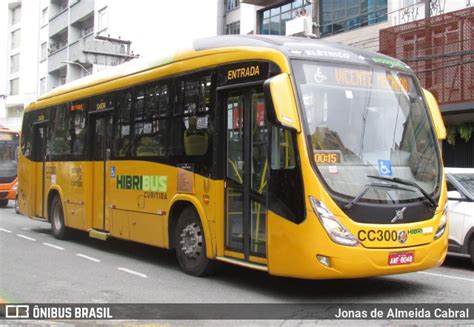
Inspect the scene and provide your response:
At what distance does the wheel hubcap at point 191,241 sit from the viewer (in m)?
8.52

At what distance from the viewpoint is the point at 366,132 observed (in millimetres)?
7191

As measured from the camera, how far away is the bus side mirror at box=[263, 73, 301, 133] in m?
6.74

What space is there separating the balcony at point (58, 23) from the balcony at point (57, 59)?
2.00 meters

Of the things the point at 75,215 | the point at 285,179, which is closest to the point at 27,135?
the point at 75,215

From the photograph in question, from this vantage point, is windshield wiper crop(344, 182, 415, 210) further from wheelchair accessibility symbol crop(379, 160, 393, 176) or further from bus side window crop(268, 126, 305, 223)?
bus side window crop(268, 126, 305, 223)

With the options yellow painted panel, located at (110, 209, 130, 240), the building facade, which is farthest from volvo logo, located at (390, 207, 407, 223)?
the building facade

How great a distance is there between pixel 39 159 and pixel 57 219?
A: 5.73ft

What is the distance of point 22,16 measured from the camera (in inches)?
2409

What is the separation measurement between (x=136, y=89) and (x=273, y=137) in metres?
3.85

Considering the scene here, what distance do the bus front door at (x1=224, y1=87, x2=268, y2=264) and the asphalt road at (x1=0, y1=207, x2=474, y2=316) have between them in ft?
2.14

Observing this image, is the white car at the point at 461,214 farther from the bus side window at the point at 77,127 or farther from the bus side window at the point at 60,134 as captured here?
the bus side window at the point at 60,134

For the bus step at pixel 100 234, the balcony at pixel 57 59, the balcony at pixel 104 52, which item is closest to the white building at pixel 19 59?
the balcony at pixel 57 59

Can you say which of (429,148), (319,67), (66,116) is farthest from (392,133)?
(66,116)

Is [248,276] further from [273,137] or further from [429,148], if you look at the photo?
[429,148]
